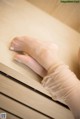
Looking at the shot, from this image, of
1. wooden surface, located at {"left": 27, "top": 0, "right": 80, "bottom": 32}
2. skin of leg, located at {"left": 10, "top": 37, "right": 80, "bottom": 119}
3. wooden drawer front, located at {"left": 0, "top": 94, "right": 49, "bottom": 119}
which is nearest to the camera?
skin of leg, located at {"left": 10, "top": 37, "right": 80, "bottom": 119}

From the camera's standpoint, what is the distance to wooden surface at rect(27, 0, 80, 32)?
92cm

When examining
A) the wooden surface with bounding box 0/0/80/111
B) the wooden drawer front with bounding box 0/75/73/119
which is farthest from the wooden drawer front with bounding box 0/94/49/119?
the wooden surface with bounding box 0/0/80/111

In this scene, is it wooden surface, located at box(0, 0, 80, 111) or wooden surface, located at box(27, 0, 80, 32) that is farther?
wooden surface, located at box(27, 0, 80, 32)

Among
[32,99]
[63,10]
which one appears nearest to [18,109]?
[32,99]

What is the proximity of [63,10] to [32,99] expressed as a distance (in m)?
0.43

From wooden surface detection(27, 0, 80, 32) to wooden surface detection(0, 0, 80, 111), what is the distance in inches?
1.3

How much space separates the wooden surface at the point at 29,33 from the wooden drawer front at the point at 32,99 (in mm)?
49

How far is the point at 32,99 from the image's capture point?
2.38 ft

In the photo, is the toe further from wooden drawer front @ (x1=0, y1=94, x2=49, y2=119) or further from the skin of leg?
wooden drawer front @ (x1=0, y1=94, x2=49, y2=119)

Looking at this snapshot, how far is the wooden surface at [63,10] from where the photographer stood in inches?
36.3

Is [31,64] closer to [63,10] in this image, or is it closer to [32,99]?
[32,99]

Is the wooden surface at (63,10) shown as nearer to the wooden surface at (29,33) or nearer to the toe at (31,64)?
the wooden surface at (29,33)

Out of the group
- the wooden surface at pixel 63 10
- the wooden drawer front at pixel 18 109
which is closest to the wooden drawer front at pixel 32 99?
the wooden drawer front at pixel 18 109

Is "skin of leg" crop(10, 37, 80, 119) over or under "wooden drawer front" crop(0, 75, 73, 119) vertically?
over
